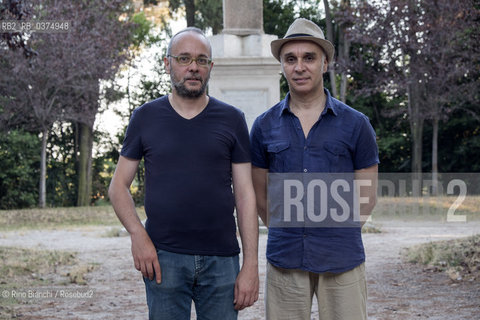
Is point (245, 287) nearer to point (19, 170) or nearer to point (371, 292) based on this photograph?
point (371, 292)

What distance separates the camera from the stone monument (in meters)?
10.5

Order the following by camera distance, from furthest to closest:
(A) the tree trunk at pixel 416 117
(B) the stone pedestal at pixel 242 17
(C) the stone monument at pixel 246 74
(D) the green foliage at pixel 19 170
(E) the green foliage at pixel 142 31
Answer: (E) the green foliage at pixel 142 31 → (A) the tree trunk at pixel 416 117 → (D) the green foliage at pixel 19 170 → (B) the stone pedestal at pixel 242 17 → (C) the stone monument at pixel 246 74

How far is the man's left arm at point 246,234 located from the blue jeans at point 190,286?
0.05 meters

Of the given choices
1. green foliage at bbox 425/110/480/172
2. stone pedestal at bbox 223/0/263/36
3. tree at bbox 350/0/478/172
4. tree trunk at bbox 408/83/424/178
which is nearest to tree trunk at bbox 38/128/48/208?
tree at bbox 350/0/478/172

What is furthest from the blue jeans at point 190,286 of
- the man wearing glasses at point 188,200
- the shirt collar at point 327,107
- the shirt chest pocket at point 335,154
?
the shirt collar at point 327,107

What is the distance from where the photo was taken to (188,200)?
116 inches

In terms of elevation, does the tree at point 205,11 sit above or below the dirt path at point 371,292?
above

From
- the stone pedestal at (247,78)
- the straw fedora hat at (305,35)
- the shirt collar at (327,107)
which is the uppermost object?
the stone pedestal at (247,78)

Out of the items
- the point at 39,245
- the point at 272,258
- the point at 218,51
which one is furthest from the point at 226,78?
the point at 272,258

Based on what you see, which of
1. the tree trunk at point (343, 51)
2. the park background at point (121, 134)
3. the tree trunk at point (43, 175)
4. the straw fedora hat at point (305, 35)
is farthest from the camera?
the tree trunk at point (343, 51)

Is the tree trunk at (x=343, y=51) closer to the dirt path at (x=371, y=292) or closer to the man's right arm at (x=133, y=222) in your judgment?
the dirt path at (x=371, y=292)

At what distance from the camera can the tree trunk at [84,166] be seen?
23.0 m

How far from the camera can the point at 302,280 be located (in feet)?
10.2

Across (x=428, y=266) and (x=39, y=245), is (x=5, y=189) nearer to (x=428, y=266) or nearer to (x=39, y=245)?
(x=39, y=245)
